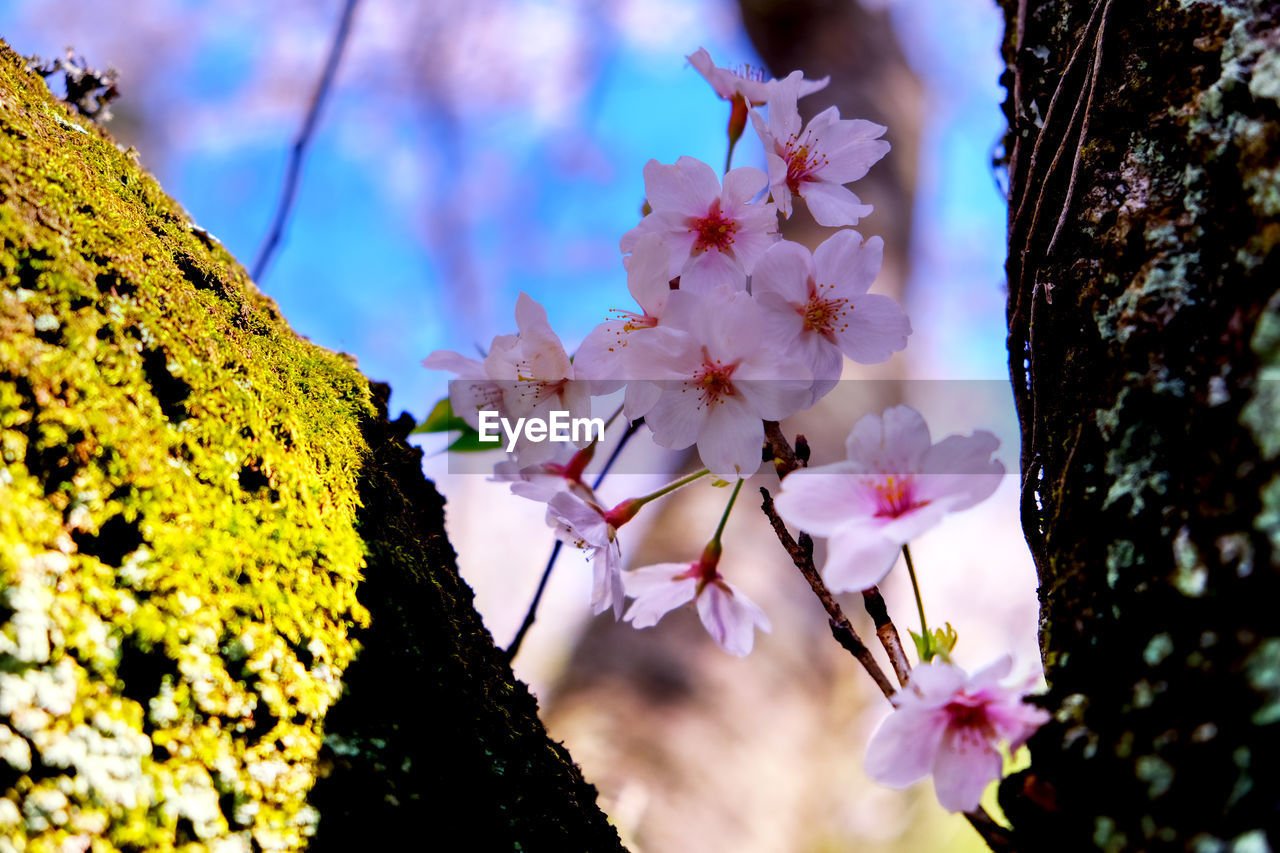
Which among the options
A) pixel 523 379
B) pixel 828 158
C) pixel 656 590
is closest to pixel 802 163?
pixel 828 158

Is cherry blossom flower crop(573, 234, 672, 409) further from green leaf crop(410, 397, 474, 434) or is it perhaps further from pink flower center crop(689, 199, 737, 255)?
green leaf crop(410, 397, 474, 434)

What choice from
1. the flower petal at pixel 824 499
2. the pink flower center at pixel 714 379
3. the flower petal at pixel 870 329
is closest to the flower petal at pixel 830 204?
the flower petal at pixel 870 329

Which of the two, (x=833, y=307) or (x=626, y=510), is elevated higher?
(x=833, y=307)

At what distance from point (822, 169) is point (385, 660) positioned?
23.1 inches

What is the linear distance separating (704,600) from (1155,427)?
0.42 m

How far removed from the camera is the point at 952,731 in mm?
486

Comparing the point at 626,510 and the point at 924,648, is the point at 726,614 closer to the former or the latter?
the point at 626,510

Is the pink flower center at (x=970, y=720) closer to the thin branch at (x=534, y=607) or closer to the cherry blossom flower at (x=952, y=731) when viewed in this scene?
the cherry blossom flower at (x=952, y=731)

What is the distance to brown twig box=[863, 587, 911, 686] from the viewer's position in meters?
0.56

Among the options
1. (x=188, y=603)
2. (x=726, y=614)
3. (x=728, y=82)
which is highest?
(x=728, y=82)

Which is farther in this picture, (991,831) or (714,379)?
(714,379)

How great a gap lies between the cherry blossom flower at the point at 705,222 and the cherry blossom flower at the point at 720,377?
0.06 metres

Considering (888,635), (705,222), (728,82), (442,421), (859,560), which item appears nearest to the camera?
(859,560)

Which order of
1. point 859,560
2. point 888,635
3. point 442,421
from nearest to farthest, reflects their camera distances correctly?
point 859,560 < point 888,635 < point 442,421
